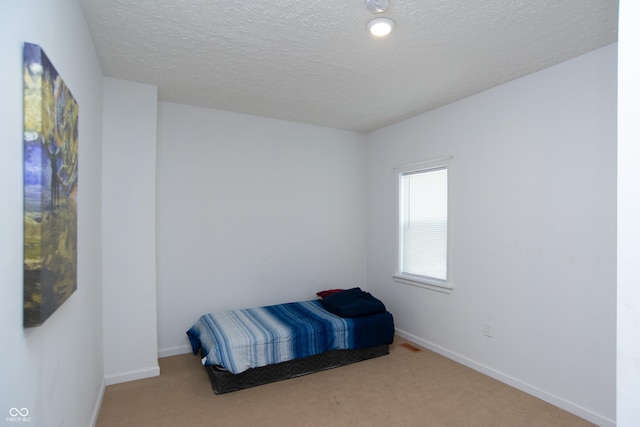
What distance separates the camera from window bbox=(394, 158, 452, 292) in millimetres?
3561

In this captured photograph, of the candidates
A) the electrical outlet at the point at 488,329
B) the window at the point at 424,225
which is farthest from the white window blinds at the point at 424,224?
the electrical outlet at the point at 488,329

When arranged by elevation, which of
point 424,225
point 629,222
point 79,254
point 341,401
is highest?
point 629,222

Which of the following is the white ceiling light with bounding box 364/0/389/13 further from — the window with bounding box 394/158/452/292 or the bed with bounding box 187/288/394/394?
the bed with bounding box 187/288/394/394

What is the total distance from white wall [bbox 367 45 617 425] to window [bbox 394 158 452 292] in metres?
0.14

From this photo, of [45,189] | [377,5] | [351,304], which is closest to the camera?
[45,189]

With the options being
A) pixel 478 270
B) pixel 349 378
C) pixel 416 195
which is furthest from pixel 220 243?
pixel 478 270

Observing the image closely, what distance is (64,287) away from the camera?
140 centimetres

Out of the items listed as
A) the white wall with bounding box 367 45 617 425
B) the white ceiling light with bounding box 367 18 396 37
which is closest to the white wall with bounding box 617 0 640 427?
the white ceiling light with bounding box 367 18 396 37

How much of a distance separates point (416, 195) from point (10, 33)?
364 centimetres

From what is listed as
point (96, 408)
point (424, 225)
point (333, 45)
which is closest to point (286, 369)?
point (96, 408)

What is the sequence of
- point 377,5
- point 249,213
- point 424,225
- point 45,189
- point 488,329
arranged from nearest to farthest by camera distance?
point 45,189 → point 377,5 → point 488,329 → point 424,225 → point 249,213

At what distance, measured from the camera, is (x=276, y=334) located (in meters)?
2.94

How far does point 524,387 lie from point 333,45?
3.07 meters

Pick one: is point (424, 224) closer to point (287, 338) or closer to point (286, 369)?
point (287, 338)
